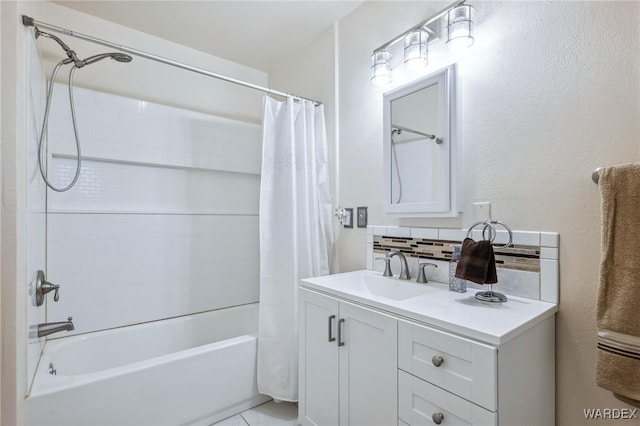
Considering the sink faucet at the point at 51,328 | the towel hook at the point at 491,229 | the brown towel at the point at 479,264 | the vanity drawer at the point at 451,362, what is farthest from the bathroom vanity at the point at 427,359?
the sink faucet at the point at 51,328

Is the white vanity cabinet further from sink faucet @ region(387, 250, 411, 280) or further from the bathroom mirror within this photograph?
the bathroom mirror

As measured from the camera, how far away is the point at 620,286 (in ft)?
2.95

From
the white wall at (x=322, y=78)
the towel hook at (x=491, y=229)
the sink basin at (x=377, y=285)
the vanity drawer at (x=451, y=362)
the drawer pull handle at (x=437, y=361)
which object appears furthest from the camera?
the white wall at (x=322, y=78)

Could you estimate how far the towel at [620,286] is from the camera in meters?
0.86

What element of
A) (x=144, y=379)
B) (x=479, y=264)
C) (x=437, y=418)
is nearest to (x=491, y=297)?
(x=479, y=264)

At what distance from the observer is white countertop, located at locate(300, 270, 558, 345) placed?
891mm

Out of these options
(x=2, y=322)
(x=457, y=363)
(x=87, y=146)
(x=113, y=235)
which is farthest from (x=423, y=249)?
(x=87, y=146)

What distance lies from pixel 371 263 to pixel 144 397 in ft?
4.51

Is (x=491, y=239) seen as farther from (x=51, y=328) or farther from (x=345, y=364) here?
(x=51, y=328)

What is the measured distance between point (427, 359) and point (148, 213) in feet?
6.83

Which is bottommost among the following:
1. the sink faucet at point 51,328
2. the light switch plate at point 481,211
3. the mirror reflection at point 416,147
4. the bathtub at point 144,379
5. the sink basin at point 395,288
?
the bathtub at point 144,379

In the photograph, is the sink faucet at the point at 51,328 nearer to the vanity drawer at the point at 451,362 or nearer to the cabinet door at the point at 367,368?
the cabinet door at the point at 367,368

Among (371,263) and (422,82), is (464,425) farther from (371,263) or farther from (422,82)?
(422,82)

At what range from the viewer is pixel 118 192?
83.6 inches
